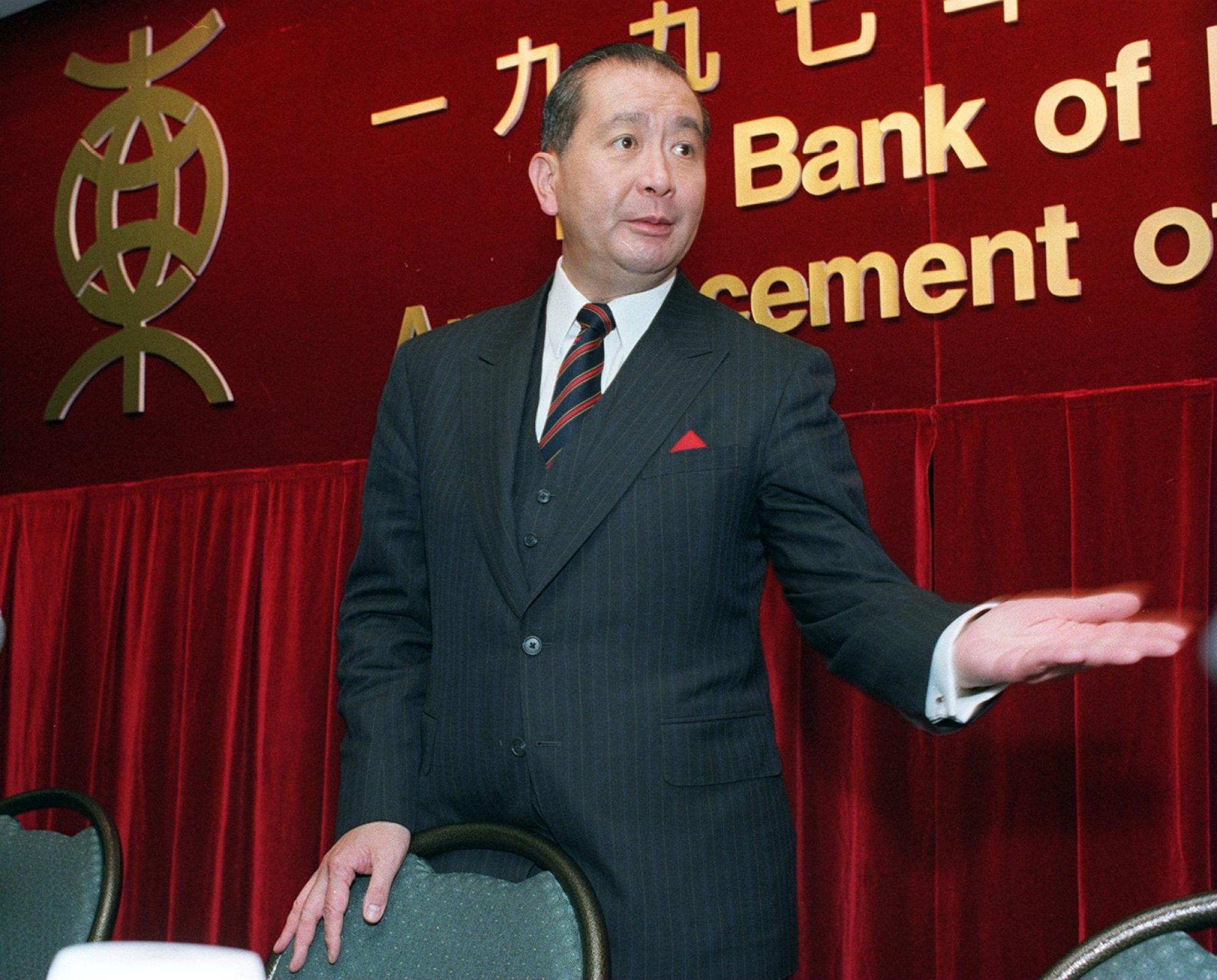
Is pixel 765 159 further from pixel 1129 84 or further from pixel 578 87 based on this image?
pixel 578 87

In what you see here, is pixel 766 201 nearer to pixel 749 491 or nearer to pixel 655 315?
pixel 655 315

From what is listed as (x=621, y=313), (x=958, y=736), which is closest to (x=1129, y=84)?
(x=958, y=736)

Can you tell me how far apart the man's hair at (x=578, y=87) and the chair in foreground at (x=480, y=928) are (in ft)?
2.90

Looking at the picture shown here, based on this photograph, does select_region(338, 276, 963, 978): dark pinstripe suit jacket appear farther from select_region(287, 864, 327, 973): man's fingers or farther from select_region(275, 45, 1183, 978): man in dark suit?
select_region(287, 864, 327, 973): man's fingers

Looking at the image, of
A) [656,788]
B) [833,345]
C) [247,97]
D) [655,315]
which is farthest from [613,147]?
[247,97]

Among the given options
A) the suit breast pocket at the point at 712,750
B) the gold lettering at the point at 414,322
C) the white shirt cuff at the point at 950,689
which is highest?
the gold lettering at the point at 414,322

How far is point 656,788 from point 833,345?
1.53 m

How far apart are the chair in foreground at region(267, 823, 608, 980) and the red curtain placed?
1266 mm

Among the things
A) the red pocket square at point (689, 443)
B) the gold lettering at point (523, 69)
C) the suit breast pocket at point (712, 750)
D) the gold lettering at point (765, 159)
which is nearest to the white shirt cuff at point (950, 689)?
the suit breast pocket at point (712, 750)

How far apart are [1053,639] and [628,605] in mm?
482

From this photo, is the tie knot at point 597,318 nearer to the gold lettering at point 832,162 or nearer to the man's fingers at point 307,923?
the man's fingers at point 307,923

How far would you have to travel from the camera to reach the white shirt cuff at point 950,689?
1.30 metres

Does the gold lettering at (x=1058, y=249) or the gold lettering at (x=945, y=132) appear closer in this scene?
the gold lettering at (x=1058, y=249)

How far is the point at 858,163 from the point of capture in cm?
281
